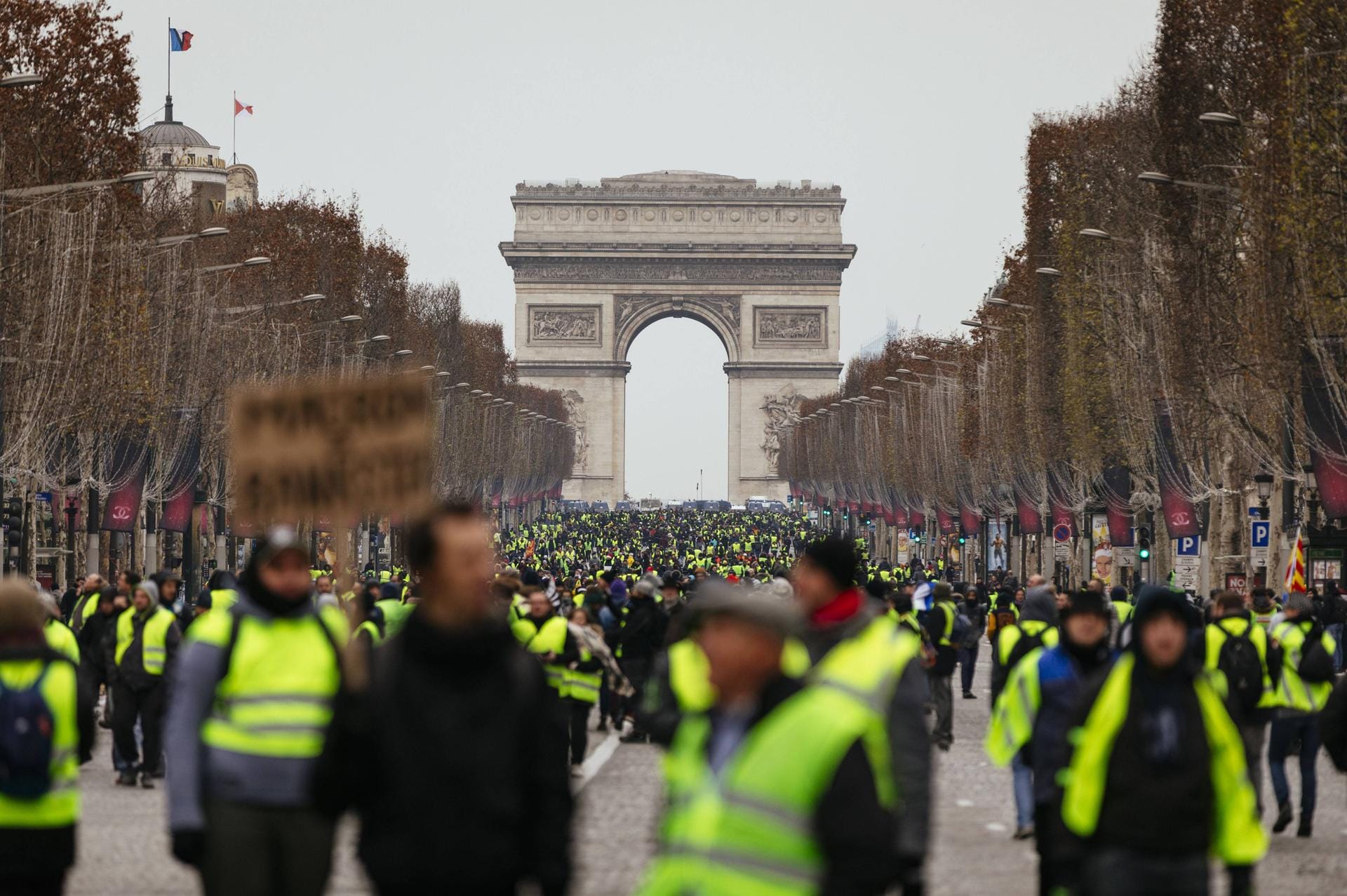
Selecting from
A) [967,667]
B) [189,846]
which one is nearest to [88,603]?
[967,667]

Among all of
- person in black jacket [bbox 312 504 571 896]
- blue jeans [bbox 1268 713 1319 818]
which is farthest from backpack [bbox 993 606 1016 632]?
person in black jacket [bbox 312 504 571 896]

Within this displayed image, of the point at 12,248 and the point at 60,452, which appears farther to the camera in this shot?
the point at 60,452

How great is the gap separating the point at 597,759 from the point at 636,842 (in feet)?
23.7

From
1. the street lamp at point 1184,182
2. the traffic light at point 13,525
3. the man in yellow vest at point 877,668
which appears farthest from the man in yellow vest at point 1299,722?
the traffic light at point 13,525

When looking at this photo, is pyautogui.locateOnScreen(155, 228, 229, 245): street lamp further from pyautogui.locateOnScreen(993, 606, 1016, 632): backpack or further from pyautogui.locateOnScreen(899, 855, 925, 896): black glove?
pyautogui.locateOnScreen(899, 855, 925, 896): black glove

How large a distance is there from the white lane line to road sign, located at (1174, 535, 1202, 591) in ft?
57.8

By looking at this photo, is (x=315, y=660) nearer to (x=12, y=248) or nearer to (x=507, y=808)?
(x=507, y=808)

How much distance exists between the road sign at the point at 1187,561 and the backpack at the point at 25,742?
33.8 meters

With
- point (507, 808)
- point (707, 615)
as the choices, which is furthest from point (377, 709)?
point (707, 615)

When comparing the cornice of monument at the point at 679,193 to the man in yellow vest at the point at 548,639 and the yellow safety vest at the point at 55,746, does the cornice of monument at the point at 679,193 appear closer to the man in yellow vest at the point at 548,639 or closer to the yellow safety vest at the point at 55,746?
the man in yellow vest at the point at 548,639

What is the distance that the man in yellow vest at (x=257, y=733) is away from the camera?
28.9 feet

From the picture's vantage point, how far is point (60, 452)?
49781mm

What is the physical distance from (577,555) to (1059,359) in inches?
1144

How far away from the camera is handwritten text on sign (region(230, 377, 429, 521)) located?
841 cm
